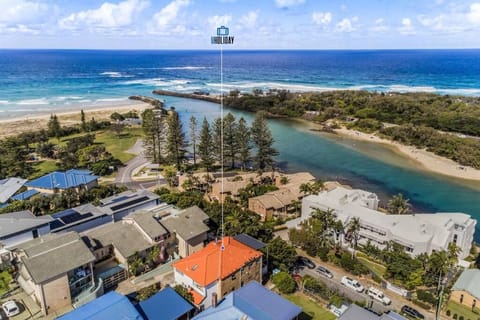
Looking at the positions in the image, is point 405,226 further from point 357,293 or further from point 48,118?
point 48,118

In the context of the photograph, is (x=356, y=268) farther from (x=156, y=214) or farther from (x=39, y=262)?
(x=39, y=262)

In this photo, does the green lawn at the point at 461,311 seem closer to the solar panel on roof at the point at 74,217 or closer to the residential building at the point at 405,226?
the residential building at the point at 405,226

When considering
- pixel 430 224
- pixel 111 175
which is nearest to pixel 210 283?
pixel 430 224

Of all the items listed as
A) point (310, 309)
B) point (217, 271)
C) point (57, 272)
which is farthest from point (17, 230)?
point (310, 309)

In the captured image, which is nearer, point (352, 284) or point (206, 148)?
point (352, 284)

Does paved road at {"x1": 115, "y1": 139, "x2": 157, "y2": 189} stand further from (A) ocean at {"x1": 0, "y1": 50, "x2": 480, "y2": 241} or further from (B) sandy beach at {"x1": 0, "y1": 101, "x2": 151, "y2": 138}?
(B) sandy beach at {"x1": 0, "y1": 101, "x2": 151, "y2": 138}

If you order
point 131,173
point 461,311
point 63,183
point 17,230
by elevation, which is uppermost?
point 17,230

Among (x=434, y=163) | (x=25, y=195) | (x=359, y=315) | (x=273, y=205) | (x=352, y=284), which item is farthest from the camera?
(x=434, y=163)
